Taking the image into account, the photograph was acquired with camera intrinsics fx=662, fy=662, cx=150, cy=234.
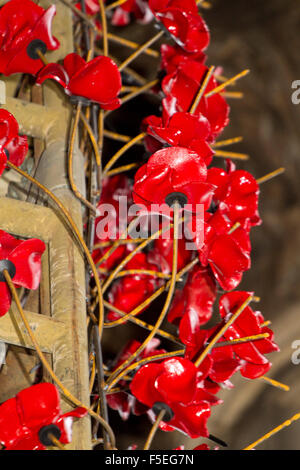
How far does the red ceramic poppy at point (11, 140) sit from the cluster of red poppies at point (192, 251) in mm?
143

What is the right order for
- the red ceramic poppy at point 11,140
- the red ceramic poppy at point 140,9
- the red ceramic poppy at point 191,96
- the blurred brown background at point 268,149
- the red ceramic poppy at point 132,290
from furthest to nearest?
the blurred brown background at point 268,149
the red ceramic poppy at point 140,9
the red ceramic poppy at point 132,290
the red ceramic poppy at point 191,96
the red ceramic poppy at point 11,140

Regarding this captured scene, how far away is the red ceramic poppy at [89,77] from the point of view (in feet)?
2.50

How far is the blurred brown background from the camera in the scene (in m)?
1.30

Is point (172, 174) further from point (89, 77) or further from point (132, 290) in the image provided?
point (132, 290)

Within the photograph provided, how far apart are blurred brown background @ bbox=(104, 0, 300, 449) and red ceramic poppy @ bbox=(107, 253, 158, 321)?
0.35m

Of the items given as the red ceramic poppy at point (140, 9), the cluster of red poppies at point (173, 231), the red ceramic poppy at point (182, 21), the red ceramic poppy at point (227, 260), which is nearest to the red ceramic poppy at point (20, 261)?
the cluster of red poppies at point (173, 231)

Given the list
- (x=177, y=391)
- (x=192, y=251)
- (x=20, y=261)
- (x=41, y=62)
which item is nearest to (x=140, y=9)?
(x=41, y=62)

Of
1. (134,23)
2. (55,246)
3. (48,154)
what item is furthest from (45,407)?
(134,23)

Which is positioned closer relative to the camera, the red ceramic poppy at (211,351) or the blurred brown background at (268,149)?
the red ceramic poppy at (211,351)

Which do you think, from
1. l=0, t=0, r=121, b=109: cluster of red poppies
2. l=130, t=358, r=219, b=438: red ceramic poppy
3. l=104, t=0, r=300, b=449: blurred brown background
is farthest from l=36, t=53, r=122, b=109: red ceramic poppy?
l=104, t=0, r=300, b=449: blurred brown background

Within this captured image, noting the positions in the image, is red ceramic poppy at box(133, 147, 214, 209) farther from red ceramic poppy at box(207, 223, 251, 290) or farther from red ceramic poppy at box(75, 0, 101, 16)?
red ceramic poppy at box(75, 0, 101, 16)

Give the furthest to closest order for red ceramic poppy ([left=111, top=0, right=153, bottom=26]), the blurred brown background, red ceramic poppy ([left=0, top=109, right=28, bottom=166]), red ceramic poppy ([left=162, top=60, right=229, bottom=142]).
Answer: the blurred brown background
red ceramic poppy ([left=111, top=0, right=153, bottom=26])
red ceramic poppy ([left=162, top=60, right=229, bottom=142])
red ceramic poppy ([left=0, top=109, right=28, bottom=166])

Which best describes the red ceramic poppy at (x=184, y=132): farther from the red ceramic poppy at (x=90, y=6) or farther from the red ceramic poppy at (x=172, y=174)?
the red ceramic poppy at (x=90, y=6)

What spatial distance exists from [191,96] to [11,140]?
258 millimetres
